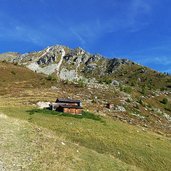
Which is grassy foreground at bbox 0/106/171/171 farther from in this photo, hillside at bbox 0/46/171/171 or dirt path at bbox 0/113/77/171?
dirt path at bbox 0/113/77/171

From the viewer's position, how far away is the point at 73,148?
40.3 m

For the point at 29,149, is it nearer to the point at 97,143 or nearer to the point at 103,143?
the point at 97,143

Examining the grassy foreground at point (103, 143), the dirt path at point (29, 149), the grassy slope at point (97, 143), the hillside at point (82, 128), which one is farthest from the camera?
the grassy foreground at point (103, 143)

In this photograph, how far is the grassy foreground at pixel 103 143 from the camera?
38281 mm

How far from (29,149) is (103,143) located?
48.0ft

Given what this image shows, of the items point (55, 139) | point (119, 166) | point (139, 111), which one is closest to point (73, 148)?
point (55, 139)

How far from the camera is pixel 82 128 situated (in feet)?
179

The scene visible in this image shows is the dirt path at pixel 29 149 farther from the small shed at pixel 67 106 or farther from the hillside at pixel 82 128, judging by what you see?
the small shed at pixel 67 106

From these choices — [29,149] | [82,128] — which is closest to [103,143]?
[82,128]

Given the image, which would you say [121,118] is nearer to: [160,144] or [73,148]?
[160,144]

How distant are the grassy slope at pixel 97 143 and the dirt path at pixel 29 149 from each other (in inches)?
6.9

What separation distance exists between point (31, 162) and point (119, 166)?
1098 centimetres

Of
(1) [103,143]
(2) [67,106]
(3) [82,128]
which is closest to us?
(1) [103,143]

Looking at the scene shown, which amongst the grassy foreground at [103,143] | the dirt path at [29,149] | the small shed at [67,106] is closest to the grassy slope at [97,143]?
the grassy foreground at [103,143]
